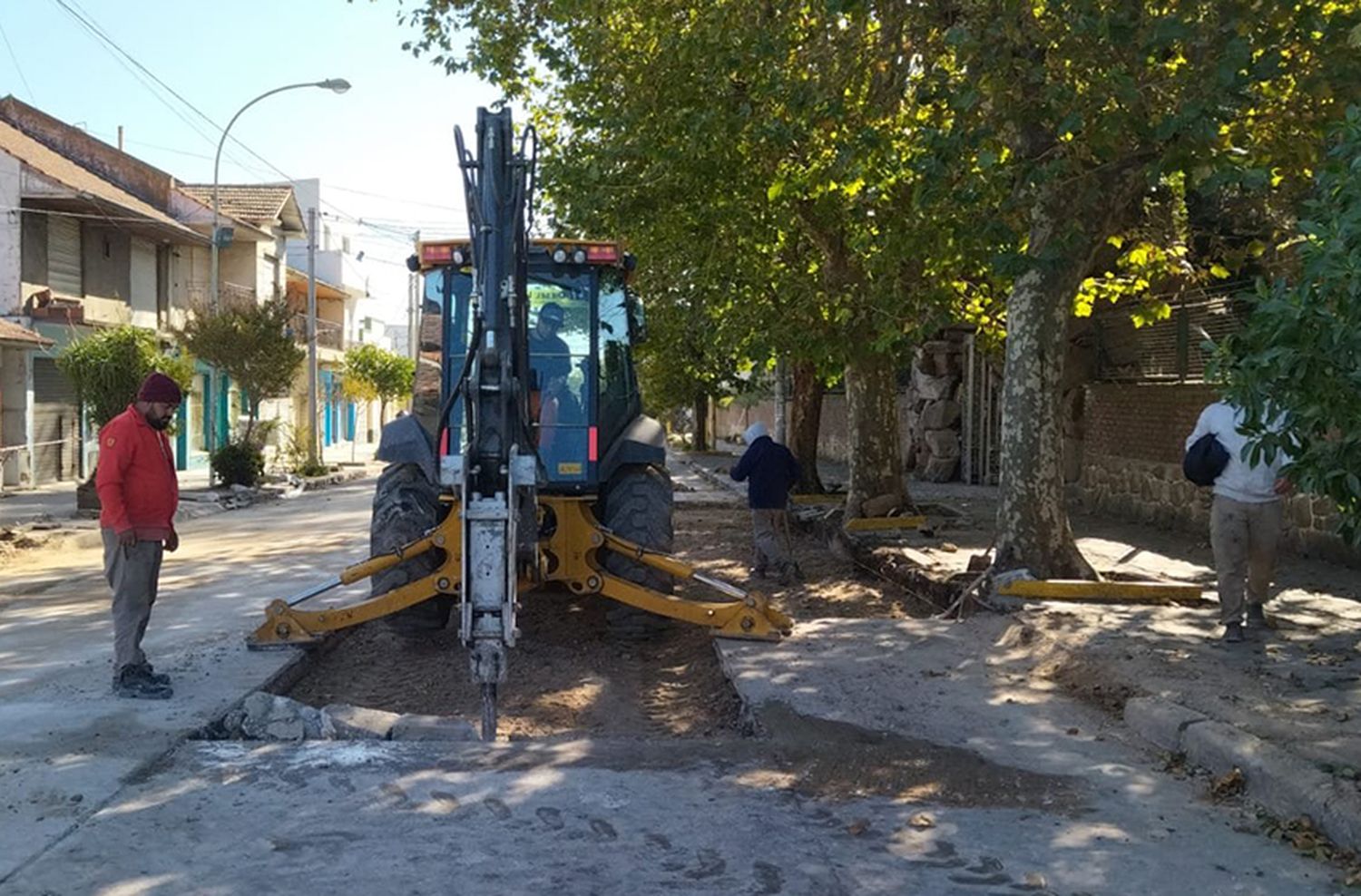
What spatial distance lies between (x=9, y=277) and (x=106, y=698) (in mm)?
22626

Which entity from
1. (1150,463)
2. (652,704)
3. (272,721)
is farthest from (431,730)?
(1150,463)

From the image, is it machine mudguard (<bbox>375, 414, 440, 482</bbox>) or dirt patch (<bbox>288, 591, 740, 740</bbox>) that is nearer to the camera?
dirt patch (<bbox>288, 591, 740, 740</bbox>)

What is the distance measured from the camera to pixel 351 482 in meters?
32.6

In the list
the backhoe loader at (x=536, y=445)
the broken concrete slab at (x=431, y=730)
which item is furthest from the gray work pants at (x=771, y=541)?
the broken concrete slab at (x=431, y=730)

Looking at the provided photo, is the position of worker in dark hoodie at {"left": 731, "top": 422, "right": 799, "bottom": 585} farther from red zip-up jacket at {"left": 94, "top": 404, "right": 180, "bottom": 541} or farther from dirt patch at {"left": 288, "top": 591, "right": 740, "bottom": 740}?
red zip-up jacket at {"left": 94, "top": 404, "right": 180, "bottom": 541}

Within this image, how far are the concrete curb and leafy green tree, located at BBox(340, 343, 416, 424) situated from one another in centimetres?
4452

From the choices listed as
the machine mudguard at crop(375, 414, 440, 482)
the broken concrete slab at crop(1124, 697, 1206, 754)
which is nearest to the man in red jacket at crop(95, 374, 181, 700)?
the machine mudguard at crop(375, 414, 440, 482)

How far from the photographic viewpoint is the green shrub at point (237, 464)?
84.7 ft

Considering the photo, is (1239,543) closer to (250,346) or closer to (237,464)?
(237,464)

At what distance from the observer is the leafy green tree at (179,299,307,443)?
86.2 ft

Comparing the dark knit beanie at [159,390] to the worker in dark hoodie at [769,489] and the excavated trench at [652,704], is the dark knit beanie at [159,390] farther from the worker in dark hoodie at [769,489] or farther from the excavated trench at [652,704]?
the worker in dark hoodie at [769,489]

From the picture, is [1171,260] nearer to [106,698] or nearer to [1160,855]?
[1160,855]

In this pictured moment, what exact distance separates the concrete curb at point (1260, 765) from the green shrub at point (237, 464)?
22254 millimetres

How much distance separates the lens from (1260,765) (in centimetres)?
547
